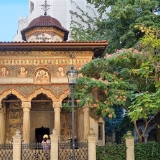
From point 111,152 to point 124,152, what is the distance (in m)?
0.52

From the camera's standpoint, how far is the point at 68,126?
59.8ft

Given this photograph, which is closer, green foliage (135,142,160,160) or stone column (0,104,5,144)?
green foliage (135,142,160,160)

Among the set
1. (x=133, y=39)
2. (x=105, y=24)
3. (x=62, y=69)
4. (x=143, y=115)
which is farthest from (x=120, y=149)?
(x=105, y=24)

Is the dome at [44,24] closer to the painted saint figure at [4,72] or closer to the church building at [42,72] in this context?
the church building at [42,72]

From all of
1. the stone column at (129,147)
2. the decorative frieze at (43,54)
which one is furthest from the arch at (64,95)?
the stone column at (129,147)

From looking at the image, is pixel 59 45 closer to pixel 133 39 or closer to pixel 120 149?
pixel 133 39

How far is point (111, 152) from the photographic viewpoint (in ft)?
44.7

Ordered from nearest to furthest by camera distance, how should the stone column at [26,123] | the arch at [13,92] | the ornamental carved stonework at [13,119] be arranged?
the stone column at [26,123] < the arch at [13,92] < the ornamental carved stonework at [13,119]

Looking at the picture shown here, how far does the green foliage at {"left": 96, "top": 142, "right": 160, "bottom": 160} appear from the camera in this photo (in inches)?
533

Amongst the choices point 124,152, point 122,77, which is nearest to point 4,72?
point 122,77

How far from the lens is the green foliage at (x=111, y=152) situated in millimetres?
13523

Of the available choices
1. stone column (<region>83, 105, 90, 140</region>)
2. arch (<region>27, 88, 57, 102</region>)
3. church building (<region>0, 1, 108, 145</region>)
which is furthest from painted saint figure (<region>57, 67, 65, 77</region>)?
stone column (<region>83, 105, 90, 140</region>)

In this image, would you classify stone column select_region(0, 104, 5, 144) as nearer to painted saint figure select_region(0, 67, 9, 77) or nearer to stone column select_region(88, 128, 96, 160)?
painted saint figure select_region(0, 67, 9, 77)

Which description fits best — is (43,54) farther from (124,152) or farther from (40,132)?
(124,152)
